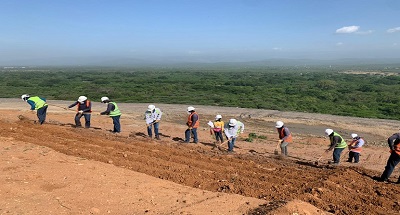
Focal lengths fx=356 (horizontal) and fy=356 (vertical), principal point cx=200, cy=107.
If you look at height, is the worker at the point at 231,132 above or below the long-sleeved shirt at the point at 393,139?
below

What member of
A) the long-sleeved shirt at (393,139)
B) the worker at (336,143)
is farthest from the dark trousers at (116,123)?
the long-sleeved shirt at (393,139)

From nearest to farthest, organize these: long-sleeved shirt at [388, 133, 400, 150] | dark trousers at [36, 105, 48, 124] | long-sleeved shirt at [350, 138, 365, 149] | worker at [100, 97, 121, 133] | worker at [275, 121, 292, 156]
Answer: long-sleeved shirt at [388, 133, 400, 150] → worker at [275, 121, 292, 156] → long-sleeved shirt at [350, 138, 365, 149] → worker at [100, 97, 121, 133] → dark trousers at [36, 105, 48, 124]

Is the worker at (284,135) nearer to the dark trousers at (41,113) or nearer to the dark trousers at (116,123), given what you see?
the dark trousers at (116,123)

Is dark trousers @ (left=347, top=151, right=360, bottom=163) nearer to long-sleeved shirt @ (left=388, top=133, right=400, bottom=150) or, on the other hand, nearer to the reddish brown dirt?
the reddish brown dirt

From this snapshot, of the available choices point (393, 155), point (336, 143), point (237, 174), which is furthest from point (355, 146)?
point (237, 174)

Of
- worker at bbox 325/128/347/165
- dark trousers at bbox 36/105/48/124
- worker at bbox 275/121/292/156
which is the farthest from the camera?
dark trousers at bbox 36/105/48/124

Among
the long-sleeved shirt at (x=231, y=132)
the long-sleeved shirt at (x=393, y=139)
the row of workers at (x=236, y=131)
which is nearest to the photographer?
the long-sleeved shirt at (x=393, y=139)

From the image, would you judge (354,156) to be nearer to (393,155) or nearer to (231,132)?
(393,155)

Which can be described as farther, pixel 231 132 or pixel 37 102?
pixel 37 102

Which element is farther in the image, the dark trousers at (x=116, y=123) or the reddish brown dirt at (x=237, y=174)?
the dark trousers at (x=116, y=123)

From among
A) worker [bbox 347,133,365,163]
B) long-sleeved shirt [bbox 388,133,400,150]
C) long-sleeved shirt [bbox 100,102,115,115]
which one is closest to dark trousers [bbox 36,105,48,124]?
long-sleeved shirt [bbox 100,102,115,115]

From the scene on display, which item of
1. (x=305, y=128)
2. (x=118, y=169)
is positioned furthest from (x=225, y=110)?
(x=118, y=169)

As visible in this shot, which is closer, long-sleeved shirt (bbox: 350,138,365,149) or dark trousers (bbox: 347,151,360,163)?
long-sleeved shirt (bbox: 350,138,365,149)

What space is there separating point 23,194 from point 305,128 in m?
20.3
